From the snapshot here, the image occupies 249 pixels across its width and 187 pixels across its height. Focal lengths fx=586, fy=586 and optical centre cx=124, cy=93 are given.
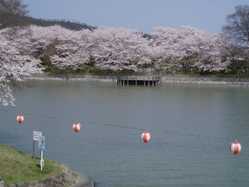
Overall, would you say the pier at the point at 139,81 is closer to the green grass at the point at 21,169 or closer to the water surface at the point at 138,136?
the water surface at the point at 138,136

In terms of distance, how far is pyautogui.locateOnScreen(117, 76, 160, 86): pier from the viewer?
52438 millimetres

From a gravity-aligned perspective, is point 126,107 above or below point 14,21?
below

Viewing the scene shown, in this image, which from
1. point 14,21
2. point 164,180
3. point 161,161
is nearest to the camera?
point 164,180

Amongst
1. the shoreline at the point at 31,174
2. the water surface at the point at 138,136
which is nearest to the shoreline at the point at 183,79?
the water surface at the point at 138,136

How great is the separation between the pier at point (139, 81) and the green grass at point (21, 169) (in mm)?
41004

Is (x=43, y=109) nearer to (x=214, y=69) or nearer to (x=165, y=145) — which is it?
(x=165, y=145)

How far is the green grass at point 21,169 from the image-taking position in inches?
400

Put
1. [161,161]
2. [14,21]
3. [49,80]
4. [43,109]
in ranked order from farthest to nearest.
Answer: [14,21] < [49,80] < [43,109] < [161,161]

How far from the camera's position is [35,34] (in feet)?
213

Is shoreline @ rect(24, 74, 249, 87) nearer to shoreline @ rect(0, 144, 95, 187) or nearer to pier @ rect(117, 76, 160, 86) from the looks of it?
pier @ rect(117, 76, 160, 86)

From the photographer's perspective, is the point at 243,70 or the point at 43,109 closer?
the point at 43,109

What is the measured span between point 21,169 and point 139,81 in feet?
141

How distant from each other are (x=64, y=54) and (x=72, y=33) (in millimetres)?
4184

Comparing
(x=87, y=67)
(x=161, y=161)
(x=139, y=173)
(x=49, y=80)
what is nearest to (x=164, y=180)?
(x=139, y=173)
